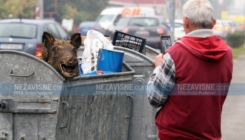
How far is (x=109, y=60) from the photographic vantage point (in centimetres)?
566

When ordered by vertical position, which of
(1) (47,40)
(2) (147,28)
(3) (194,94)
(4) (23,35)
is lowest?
(2) (147,28)

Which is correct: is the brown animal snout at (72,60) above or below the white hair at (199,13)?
below

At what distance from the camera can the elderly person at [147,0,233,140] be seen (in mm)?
3852

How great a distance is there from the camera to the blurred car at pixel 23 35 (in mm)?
15398

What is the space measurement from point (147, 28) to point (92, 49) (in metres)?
19.9

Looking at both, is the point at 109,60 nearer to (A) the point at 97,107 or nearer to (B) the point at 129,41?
(A) the point at 97,107

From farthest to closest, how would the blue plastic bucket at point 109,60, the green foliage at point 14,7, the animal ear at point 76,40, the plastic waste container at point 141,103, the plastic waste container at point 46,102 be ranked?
the green foliage at point 14,7 → the plastic waste container at point 141,103 → the blue plastic bucket at point 109,60 → the animal ear at point 76,40 → the plastic waste container at point 46,102

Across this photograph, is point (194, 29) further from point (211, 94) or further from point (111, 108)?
point (111, 108)

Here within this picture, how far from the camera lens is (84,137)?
17.4ft

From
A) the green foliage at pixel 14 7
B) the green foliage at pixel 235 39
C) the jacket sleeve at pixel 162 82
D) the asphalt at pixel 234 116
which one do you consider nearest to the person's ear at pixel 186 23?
the jacket sleeve at pixel 162 82

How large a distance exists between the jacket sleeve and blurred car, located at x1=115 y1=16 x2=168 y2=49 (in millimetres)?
20731

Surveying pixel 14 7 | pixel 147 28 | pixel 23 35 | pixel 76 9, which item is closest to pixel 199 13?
pixel 23 35

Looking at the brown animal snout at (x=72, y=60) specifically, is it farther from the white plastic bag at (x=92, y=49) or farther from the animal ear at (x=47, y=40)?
the white plastic bag at (x=92, y=49)

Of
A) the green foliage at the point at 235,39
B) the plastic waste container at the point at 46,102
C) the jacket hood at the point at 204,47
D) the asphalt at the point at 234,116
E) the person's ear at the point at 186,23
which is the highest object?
the person's ear at the point at 186,23
